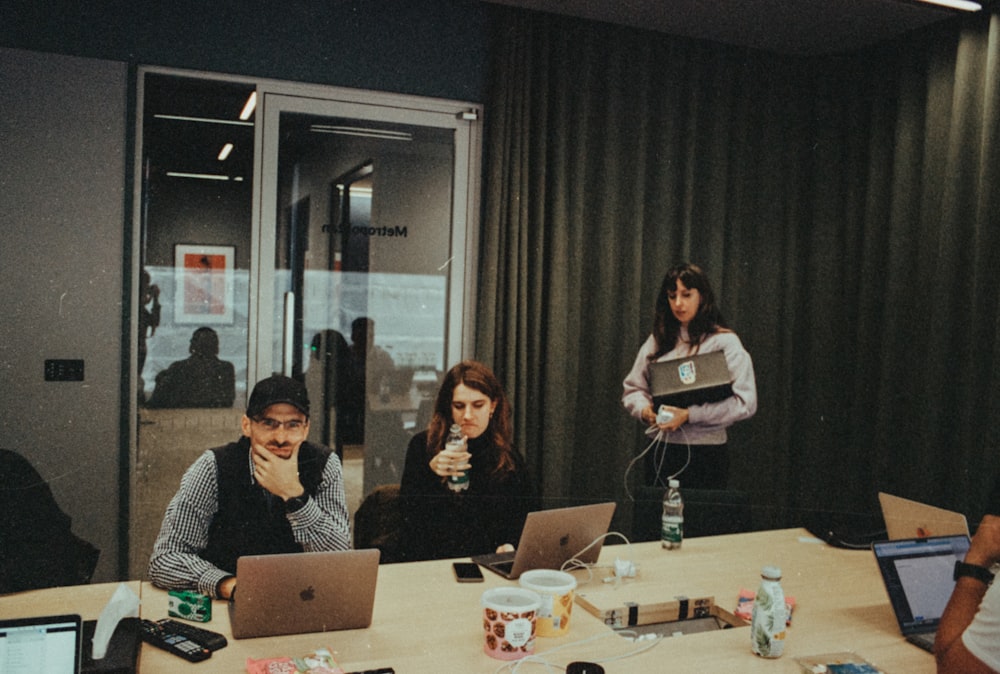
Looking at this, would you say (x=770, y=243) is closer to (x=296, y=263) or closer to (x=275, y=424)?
(x=296, y=263)

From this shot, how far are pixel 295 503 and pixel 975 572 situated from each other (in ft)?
5.19

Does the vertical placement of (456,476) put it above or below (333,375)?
below

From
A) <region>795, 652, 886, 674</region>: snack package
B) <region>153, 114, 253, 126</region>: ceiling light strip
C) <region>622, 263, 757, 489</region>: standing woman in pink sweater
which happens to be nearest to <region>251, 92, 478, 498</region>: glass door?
<region>153, 114, 253, 126</region>: ceiling light strip

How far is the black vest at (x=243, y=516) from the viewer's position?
2164 mm

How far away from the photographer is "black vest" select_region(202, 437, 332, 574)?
216 centimetres

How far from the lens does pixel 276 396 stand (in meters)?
2.42

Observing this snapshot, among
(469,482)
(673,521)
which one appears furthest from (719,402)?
(469,482)

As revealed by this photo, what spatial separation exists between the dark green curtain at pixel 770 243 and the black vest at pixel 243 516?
180cm

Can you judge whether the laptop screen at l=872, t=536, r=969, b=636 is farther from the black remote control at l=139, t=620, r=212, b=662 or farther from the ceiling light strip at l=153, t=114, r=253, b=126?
the ceiling light strip at l=153, t=114, r=253, b=126

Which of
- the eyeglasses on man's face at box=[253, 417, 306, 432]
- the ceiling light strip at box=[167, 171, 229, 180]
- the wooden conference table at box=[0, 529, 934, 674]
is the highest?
Answer: the ceiling light strip at box=[167, 171, 229, 180]

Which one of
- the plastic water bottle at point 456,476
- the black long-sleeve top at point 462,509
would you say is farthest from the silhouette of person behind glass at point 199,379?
the plastic water bottle at point 456,476

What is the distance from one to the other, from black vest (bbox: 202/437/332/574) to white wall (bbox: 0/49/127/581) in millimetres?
1492

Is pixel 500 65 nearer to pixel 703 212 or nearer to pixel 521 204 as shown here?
pixel 521 204

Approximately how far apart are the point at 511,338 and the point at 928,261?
1.94 meters
